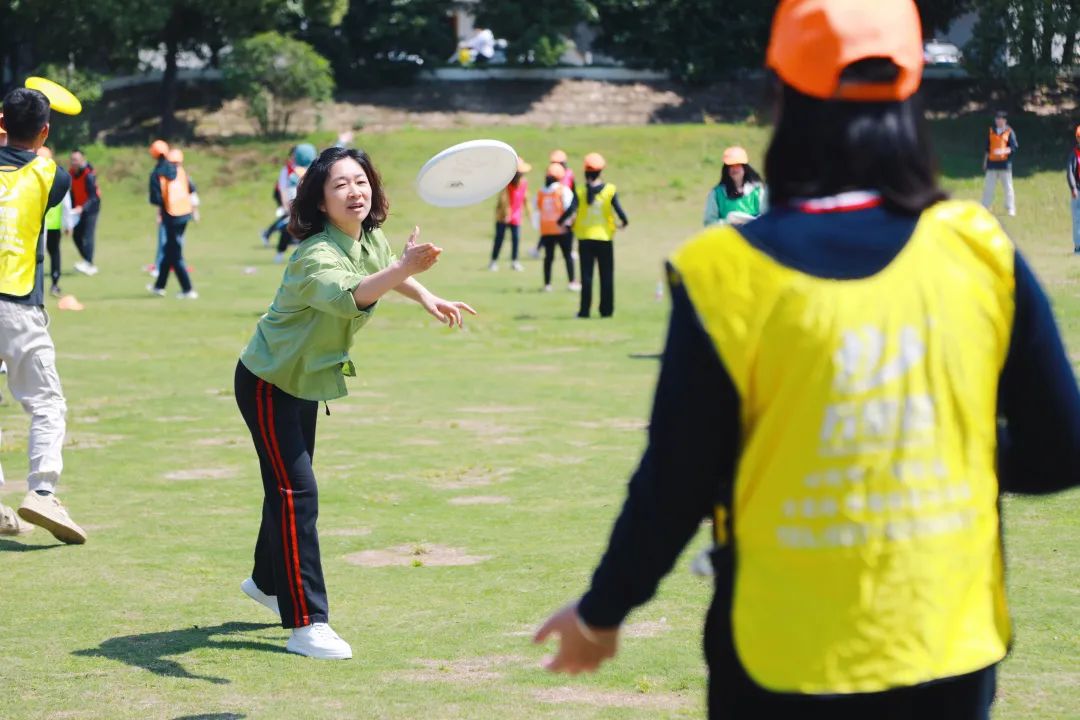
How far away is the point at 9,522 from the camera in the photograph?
8461 mm

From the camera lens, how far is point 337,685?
5828 millimetres

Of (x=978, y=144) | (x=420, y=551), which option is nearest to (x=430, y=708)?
(x=420, y=551)

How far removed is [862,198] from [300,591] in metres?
3.99

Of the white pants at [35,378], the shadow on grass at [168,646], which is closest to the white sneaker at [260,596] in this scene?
the shadow on grass at [168,646]

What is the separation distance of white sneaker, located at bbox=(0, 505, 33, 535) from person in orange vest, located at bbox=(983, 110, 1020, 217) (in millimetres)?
23592

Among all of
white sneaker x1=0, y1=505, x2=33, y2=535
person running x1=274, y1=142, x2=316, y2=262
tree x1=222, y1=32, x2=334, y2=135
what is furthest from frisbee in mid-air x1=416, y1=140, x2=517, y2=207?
tree x1=222, y1=32, x2=334, y2=135

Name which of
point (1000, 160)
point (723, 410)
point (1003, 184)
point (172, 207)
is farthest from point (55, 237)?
point (723, 410)

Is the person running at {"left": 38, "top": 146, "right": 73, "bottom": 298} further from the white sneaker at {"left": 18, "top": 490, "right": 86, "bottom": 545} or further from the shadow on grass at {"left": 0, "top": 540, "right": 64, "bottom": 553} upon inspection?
the white sneaker at {"left": 18, "top": 490, "right": 86, "bottom": 545}

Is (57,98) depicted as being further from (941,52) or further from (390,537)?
(941,52)

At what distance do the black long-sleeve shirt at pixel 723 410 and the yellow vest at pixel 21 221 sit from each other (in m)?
6.25

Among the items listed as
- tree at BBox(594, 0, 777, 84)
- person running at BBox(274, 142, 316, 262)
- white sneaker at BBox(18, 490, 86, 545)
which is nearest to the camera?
white sneaker at BBox(18, 490, 86, 545)

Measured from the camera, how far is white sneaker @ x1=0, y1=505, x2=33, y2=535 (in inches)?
332

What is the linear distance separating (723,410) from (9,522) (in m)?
6.72

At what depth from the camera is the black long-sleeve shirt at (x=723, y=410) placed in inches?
99.9
